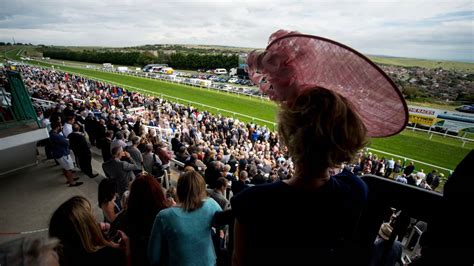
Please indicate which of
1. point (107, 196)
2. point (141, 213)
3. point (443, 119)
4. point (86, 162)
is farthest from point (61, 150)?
point (443, 119)

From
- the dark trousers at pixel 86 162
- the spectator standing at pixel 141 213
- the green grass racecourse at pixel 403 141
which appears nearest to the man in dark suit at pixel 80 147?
the dark trousers at pixel 86 162

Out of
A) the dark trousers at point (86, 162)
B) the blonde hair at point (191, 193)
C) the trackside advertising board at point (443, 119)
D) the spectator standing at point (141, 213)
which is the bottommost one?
the trackside advertising board at point (443, 119)

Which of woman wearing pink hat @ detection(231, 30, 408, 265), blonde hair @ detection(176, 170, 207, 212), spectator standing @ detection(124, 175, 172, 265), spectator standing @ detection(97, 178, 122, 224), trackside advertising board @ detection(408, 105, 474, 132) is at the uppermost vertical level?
woman wearing pink hat @ detection(231, 30, 408, 265)

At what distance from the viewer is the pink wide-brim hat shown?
1.01 meters

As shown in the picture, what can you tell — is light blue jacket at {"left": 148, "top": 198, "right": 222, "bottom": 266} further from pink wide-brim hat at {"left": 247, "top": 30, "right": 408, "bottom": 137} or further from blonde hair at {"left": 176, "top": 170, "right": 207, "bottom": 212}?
pink wide-brim hat at {"left": 247, "top": 30, "right": 408, "bottom": 137}

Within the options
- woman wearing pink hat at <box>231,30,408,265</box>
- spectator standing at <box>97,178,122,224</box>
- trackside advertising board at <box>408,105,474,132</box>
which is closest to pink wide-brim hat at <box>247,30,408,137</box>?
woman wearing pink hat at <box>231,30,408,265</box>

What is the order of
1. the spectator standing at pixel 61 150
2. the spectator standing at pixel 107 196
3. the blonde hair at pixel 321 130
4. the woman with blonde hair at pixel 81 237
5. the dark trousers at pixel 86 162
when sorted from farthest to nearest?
the dark trousers at pixel 86 162 < the spectator standing at pixel 61 150 < the spectator standing at pixel 107 196 < the woman with blonde hair at pixel 81 237 < the blonde hair at pixel 321 130

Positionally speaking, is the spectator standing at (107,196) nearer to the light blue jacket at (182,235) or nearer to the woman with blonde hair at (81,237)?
the woman with blonde hair at (81,237)

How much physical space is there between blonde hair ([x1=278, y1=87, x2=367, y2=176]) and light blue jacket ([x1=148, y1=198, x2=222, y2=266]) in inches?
46.8

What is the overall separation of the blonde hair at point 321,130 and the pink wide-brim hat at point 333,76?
64 mm

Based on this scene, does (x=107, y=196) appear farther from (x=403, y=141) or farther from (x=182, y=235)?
(x=403, y=141)

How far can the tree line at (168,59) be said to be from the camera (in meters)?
83.1

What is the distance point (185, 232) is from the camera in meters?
1.94

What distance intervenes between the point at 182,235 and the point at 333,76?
1.59 m
